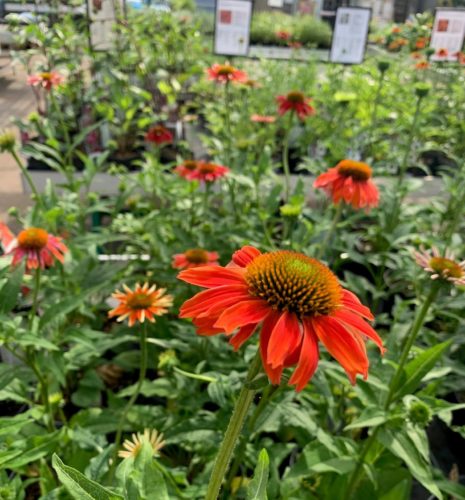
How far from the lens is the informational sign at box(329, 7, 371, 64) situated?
2.21 m

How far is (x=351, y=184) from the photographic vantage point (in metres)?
0.99

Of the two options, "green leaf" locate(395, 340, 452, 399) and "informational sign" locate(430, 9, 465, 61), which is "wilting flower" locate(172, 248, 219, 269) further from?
"informational sign" locate(430, 9, 465, 61)

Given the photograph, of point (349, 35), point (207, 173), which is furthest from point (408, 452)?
point (349, 35)

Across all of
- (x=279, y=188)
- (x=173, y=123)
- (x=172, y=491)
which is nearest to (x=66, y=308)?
(x=172, y=491)

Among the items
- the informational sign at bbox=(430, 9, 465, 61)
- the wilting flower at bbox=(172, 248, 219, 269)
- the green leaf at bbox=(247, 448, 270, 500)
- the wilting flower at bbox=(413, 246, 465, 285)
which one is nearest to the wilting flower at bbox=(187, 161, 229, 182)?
the wilting flower at bbox=(172, 248, 219, 269)

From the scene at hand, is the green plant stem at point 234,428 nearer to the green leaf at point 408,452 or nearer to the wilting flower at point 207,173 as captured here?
the green leaf at point 408,452

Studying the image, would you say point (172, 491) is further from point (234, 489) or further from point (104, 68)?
point (104, 68)

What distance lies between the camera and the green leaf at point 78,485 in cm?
35

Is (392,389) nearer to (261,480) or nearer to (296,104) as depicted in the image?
(261,480)

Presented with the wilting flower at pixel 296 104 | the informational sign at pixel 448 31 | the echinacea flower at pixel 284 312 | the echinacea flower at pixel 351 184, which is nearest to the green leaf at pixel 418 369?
the echinacea flower at pixel 284 312

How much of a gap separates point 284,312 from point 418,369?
351 mm

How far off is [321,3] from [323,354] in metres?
7.14

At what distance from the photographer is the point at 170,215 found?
4.80 feet

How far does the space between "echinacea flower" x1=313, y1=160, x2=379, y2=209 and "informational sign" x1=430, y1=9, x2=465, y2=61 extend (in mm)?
1636
